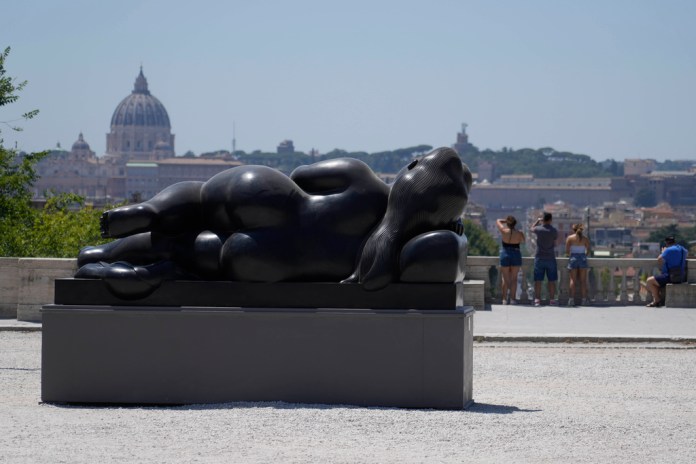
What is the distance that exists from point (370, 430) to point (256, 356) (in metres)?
1.52

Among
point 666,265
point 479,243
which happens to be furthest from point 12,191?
point 479,243

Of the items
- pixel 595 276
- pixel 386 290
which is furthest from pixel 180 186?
pixel 595 276

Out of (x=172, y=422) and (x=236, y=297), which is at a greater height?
(x=236, y=297)

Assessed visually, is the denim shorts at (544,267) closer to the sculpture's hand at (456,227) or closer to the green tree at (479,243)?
the sculpture's hand at (456,227)

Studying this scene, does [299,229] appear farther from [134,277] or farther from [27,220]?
[27,220]

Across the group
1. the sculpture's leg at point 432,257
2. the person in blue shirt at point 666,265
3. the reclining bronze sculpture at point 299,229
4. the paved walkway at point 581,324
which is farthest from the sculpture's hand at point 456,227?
the person in blue shirt at point 666,265

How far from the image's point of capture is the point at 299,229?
994cm

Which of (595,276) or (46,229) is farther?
(46,229)

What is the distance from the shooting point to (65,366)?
9.98 meters

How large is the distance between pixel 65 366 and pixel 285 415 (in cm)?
189

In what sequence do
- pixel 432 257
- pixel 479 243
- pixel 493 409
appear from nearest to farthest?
pixel 432 257 → pixel 493 409 → pixel 479 243

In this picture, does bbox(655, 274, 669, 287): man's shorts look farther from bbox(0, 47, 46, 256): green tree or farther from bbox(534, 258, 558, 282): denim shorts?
bbox(0, 47, 46, 256): green tree

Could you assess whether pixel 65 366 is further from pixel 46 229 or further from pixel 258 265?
pixel 46 229

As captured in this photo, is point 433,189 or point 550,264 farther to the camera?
point 550,264
